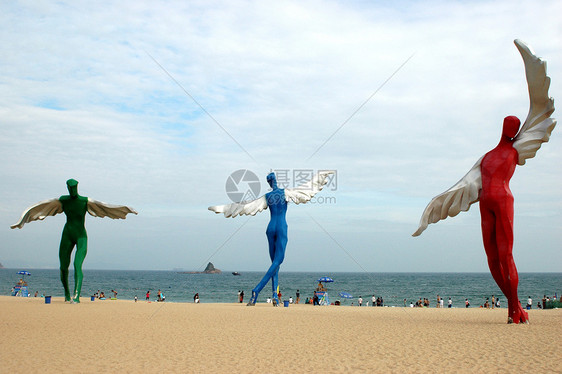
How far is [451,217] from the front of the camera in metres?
11.3

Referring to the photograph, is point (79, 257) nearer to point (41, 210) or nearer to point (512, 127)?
point (41, 210)

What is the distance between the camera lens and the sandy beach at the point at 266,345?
6875 millimetres

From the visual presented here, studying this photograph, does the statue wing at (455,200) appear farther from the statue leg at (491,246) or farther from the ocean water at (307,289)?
the ocean water at (307,289)

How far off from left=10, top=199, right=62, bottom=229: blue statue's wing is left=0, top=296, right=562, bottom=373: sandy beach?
180 inches

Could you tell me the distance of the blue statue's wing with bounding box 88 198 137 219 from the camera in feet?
51.6

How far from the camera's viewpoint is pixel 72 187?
15344mm

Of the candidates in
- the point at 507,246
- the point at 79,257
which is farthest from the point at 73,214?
the point at 507,246

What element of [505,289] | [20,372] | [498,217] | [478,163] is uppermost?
[478,163]

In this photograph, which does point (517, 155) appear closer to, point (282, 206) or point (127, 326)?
point (282, 206)

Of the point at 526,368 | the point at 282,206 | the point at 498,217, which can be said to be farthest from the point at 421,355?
the point at 282,206

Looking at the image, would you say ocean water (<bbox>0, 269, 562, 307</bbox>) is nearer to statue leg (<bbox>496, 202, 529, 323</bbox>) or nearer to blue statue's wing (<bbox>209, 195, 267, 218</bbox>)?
blue statue's wing (<bbox>209, 195, 267, 218</bbox>)

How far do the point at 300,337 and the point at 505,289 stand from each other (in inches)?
174

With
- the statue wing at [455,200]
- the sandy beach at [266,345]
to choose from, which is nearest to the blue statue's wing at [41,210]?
the sandy beach at [266,345]

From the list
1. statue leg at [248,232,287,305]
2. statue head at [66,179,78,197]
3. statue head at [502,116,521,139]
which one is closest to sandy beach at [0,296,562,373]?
statue leg at [248,232,287,305]
